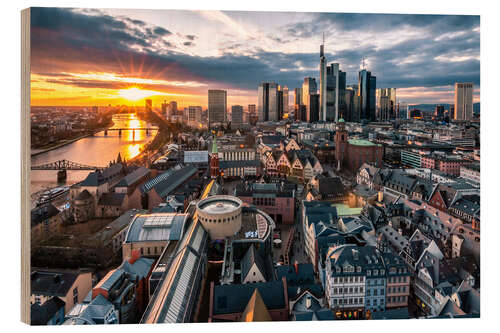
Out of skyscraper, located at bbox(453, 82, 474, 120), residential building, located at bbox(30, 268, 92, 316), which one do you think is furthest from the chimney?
skyscraper, located at bbox(453, 82, 474, 120)

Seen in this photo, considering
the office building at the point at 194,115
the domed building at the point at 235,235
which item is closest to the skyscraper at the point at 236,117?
the office building at the point at 194,115

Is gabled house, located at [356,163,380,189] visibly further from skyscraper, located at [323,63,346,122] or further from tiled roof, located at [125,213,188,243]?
skyscraper, located at [323,63,346,122]

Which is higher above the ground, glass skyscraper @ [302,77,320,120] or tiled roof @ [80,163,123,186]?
glass skyscraper @ [302,77,320,120]

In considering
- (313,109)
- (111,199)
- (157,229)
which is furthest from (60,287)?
(313,109)

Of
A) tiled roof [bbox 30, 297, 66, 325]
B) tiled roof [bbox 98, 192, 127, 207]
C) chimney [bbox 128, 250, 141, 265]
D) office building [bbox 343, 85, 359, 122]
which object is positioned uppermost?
office building [bbox 343, 85, 359, 122]

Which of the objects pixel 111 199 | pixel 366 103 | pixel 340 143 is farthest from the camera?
pixel 366 103

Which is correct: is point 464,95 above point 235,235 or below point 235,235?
above

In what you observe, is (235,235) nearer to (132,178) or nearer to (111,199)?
(111,199)

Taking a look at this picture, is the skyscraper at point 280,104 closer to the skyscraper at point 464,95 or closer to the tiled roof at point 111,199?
the tiled roof at point 111,199

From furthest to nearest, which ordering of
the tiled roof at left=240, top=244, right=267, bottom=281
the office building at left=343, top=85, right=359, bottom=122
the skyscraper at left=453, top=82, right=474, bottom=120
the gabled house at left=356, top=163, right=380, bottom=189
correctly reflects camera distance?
1. the office building at left=343, top=85, right=359, bottom=122
2. the gabled house at left=356, top=163, right=380, bottom=189
3. the tiled roof at left=240, top=244, right=267, bottom=281
4. the skyscraper at left=453, top=82, right=474, bottom=120
